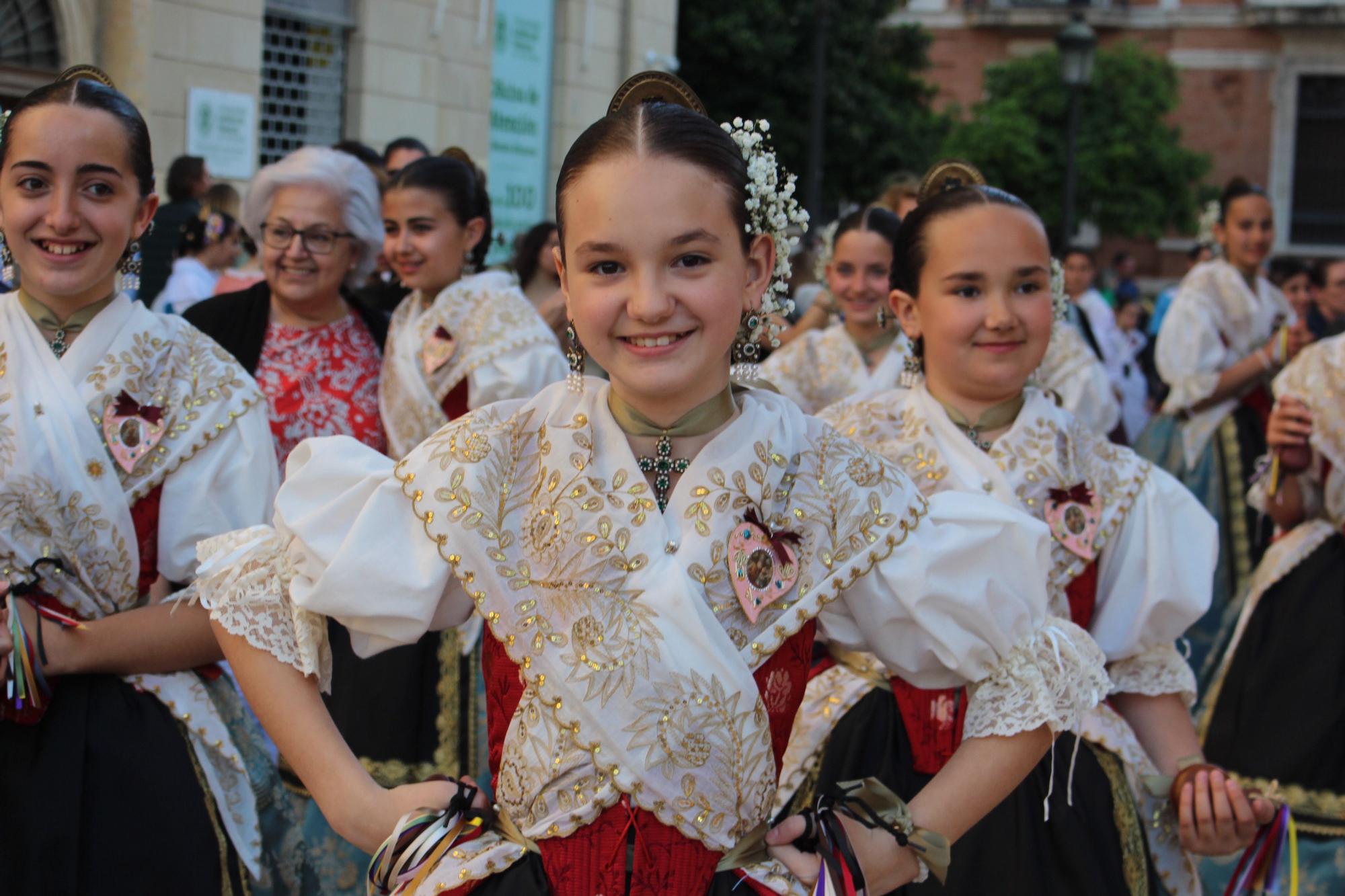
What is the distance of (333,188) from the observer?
4.59 metres

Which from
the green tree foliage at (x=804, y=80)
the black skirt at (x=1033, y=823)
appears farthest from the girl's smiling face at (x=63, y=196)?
the green tree foliage at (x=804, y=80)

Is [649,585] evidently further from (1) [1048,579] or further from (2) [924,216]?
(2) [924,216]

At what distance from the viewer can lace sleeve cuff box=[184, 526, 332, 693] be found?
2162 mm

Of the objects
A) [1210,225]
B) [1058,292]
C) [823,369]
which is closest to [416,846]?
[1058,292]

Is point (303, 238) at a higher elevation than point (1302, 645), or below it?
higher

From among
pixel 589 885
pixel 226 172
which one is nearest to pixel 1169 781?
pixel 589 885

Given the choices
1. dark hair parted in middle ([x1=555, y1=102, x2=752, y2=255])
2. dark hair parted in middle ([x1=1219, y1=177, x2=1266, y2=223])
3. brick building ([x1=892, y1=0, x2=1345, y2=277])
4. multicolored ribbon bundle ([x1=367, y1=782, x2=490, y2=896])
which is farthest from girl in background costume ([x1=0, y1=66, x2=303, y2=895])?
brick building ([x1=892, y1=0, x2=1345, y2=277])

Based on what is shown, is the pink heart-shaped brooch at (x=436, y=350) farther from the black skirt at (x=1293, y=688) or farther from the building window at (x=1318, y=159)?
the building window at (x=1318, y=159)

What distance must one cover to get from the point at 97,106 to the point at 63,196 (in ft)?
0.61

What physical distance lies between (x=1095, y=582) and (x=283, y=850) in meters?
1.74

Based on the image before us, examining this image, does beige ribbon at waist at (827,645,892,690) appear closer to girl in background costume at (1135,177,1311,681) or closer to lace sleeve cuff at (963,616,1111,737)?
lace sleeve cuff at (963,616,1111,737)

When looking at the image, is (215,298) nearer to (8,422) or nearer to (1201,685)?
(8,422)

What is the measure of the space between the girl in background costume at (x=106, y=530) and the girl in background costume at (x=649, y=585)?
63cm

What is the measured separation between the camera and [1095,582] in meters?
3.08
